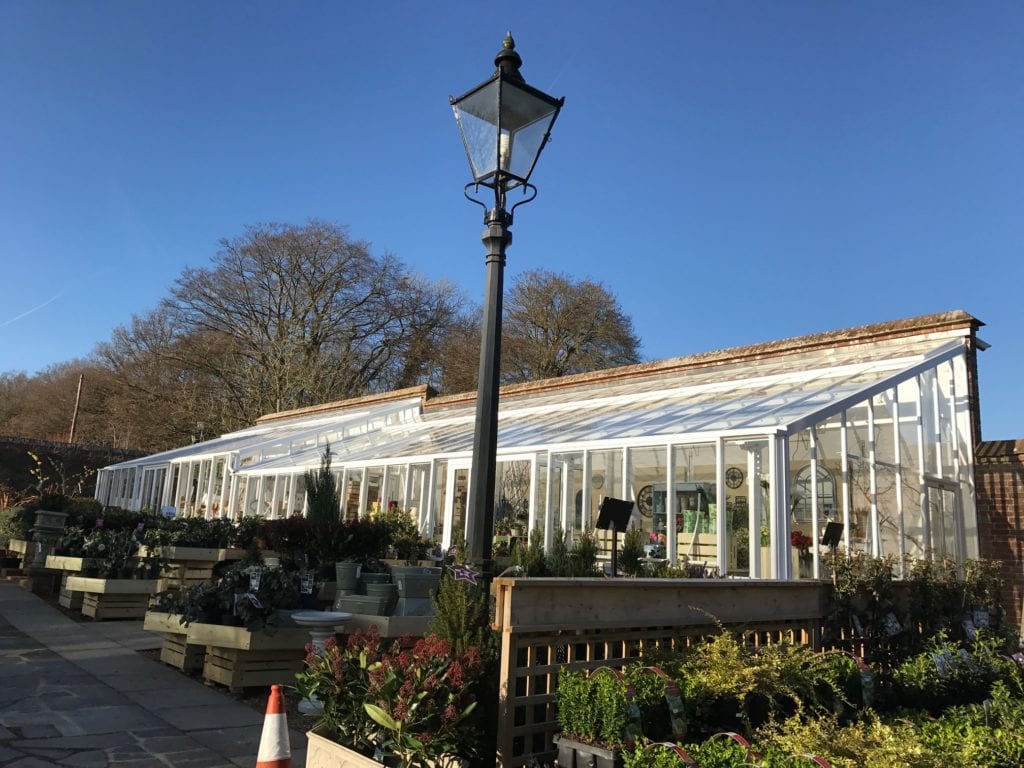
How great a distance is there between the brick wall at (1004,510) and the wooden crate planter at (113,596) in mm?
10636

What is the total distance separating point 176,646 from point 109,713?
5.75 ft

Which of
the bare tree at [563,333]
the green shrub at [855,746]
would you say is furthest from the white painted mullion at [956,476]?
the bare tree at [563,333]

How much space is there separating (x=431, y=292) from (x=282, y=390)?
8.84 m

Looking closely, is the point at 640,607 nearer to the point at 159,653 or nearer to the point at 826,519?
the point at 159,653

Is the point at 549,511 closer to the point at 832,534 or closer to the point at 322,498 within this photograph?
the point at 322,498

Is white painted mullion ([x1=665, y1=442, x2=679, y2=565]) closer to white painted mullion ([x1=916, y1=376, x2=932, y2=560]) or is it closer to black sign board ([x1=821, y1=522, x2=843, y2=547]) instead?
black sign board ([x1=821, y1=522, x2=843, y2=547])

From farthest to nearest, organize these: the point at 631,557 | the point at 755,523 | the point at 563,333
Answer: the point at 563,333 < the point at 631,557 < the point at 755,523

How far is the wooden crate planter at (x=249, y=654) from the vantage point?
580 cm

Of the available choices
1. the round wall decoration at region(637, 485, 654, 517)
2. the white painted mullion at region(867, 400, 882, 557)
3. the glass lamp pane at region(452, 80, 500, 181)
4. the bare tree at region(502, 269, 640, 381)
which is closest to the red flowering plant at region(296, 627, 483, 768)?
the glass lamp pane at region(452, 80, 500, 181)

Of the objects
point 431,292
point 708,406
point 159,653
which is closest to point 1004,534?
point 708,406

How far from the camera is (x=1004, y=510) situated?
372 inches

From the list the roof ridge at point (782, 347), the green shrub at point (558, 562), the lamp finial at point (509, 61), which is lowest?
the green shrub at point (558, 562)

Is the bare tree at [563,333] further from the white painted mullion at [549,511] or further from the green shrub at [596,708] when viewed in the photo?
the green shrub at [596,708]

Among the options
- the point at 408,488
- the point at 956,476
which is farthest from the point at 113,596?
the point at 956,476
